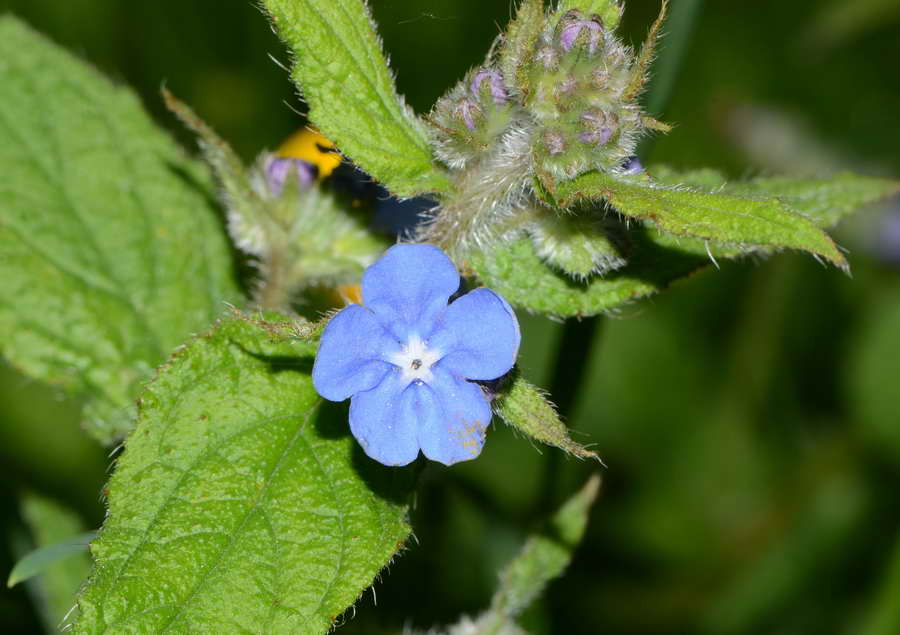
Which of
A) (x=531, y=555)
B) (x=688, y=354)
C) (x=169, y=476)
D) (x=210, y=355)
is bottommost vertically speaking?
(x=688, y=354)

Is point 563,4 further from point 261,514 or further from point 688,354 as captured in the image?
point 688,354

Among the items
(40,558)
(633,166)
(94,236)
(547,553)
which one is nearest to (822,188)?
(633,166)

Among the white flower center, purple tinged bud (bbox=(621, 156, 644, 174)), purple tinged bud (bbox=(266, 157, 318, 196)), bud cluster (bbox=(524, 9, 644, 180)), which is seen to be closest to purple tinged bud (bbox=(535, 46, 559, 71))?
bud cluster (bbox=(524, 9, 644, 180))

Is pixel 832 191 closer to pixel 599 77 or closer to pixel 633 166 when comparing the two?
pixel 633 166

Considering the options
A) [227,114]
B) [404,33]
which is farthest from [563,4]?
[227,114]

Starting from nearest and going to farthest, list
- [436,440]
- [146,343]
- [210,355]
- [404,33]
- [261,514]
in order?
1. [436,440]
2. [261,514]
3. [210,355]
4. [146,343]
5. [404,33]

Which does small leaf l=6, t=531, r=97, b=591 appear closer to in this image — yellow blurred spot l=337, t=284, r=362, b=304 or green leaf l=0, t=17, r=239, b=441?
green leaf l=0, t=17, r=239, b=441
